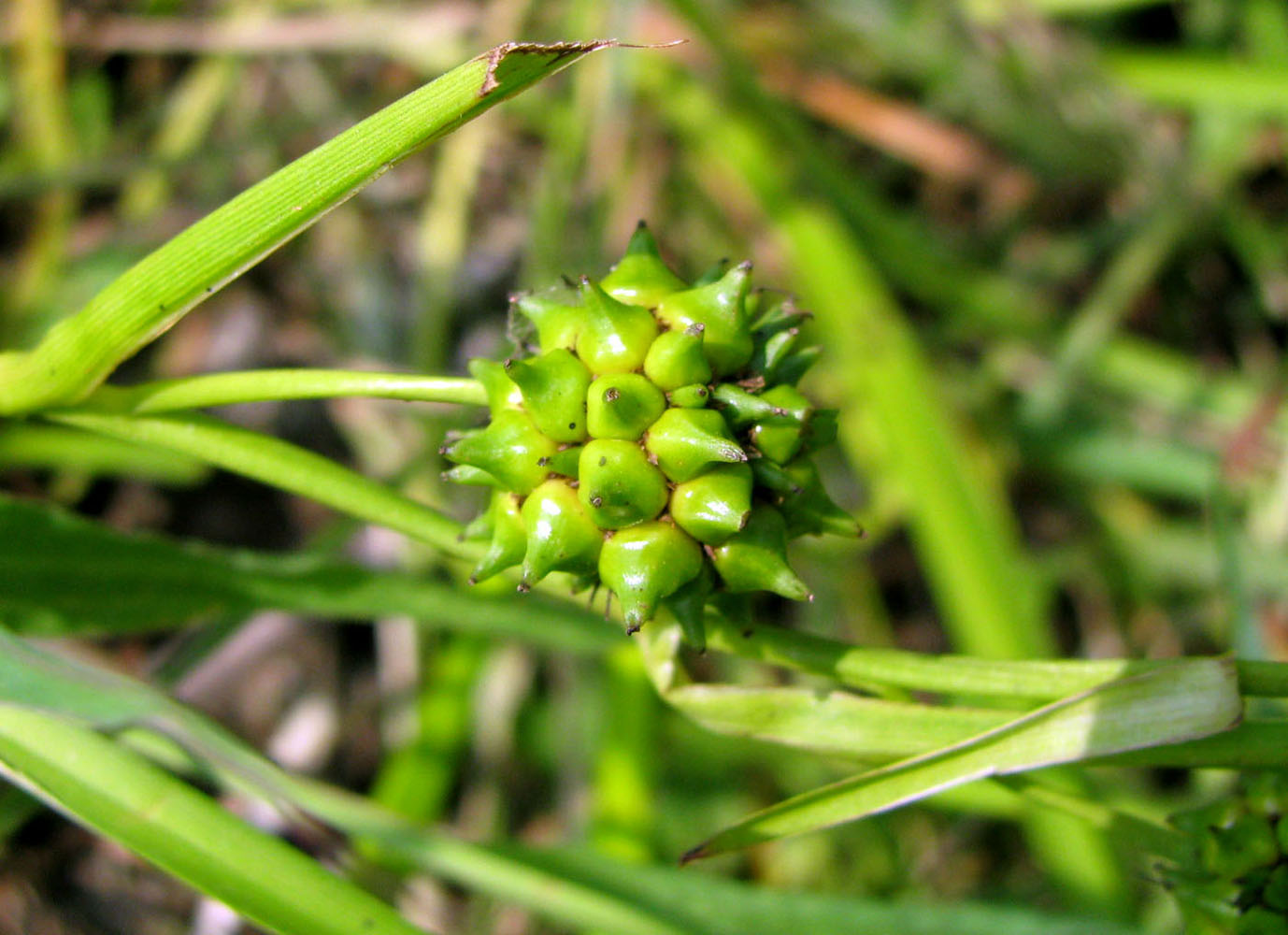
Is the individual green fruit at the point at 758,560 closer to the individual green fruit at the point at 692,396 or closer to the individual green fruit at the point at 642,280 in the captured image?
the individual green fruit at the point at 692,396

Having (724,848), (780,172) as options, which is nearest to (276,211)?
(724,848)

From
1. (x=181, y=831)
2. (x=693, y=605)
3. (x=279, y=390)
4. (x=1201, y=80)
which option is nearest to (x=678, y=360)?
(x=693, y=605)

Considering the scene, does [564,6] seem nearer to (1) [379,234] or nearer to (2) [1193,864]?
(1) [379,234]

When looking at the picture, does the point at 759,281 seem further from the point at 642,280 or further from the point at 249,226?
the point at 249,226

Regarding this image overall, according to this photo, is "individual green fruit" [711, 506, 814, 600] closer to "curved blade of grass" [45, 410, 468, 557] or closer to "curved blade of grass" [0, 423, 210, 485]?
"curved blade of grass" [45, 410, 468, 557]

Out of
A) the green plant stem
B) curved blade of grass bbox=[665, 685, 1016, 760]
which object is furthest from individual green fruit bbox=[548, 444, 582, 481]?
curved blade of grass bbox=[665, 685, 1016, 760]
